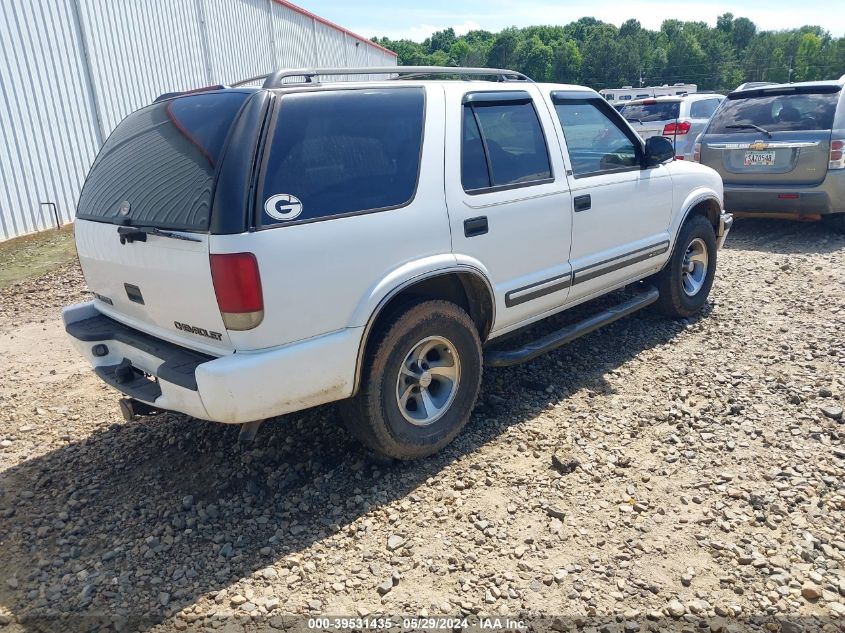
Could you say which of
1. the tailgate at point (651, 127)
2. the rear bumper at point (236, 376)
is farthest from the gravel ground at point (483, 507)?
the tailgate at point (651, 127)

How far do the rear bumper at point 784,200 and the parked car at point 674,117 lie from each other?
4652 mm

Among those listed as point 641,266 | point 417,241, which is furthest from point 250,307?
point 641,266

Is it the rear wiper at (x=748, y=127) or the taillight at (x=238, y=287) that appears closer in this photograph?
the taillight at (x=238, y=287)

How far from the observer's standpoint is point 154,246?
297 cm

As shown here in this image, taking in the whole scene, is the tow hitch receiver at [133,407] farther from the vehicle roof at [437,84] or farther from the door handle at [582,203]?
the door handle at [582,203]

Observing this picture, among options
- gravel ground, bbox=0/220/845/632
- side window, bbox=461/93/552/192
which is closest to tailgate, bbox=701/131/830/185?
gravel ground, bbox=0/220/845/632

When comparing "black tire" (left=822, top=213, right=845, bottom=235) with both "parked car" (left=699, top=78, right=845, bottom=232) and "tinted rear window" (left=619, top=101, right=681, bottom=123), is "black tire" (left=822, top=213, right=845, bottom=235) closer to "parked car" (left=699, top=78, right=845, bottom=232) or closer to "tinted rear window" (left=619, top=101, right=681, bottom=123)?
"parked car" (left=699, top=78, right=845, bottom=232)

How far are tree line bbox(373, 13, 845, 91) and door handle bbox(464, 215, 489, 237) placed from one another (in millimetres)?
70893

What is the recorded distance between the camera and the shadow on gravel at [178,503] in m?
2.75

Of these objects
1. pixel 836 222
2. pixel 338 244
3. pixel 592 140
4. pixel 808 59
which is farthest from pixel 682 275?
pixel 808 59

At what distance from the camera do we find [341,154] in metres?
3.03

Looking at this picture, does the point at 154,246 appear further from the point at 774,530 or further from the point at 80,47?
the point at 80,47

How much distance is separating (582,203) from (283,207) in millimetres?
2114

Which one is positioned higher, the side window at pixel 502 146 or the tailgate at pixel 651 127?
the side window at pixel 502 146
